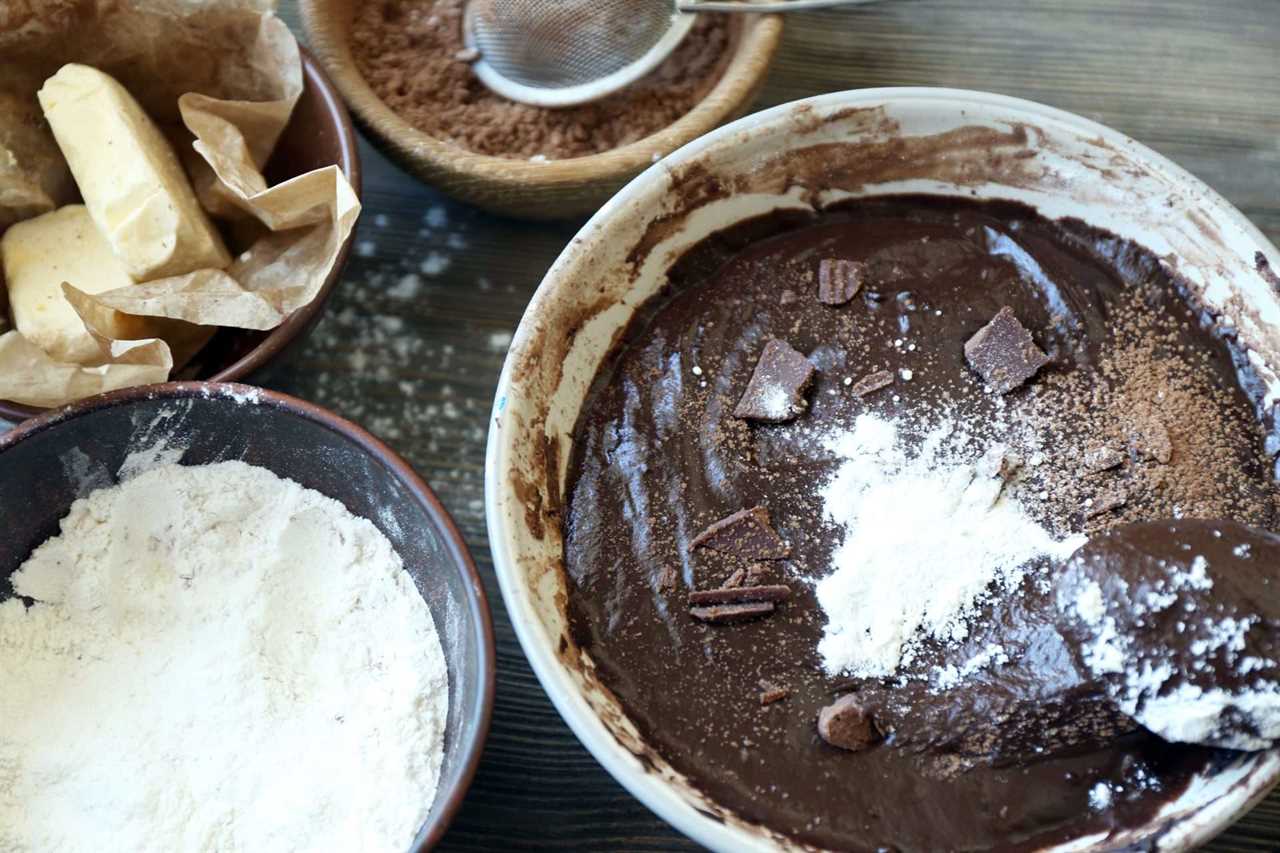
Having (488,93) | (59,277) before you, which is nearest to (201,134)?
(59,277)

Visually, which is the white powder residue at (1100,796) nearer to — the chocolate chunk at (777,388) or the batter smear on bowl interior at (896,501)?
the batter smear on bowl interior at (896,501)

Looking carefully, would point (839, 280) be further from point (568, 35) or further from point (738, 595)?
point (568, 35)

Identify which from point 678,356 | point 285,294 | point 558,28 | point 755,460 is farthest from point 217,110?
point 755,460

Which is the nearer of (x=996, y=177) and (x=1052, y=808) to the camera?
(x=1052, y=808)

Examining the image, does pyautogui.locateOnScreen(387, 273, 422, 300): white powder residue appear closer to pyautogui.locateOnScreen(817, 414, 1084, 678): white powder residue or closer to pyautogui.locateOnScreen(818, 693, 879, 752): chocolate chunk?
pyautogui.locateOnScreen(817, 414, 1084, 678): white powder residue

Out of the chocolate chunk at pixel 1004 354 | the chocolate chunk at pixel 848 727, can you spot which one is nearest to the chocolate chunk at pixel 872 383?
the chocolate chunk at pixel 1004 354

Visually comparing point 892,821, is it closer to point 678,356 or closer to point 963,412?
point 963,412
